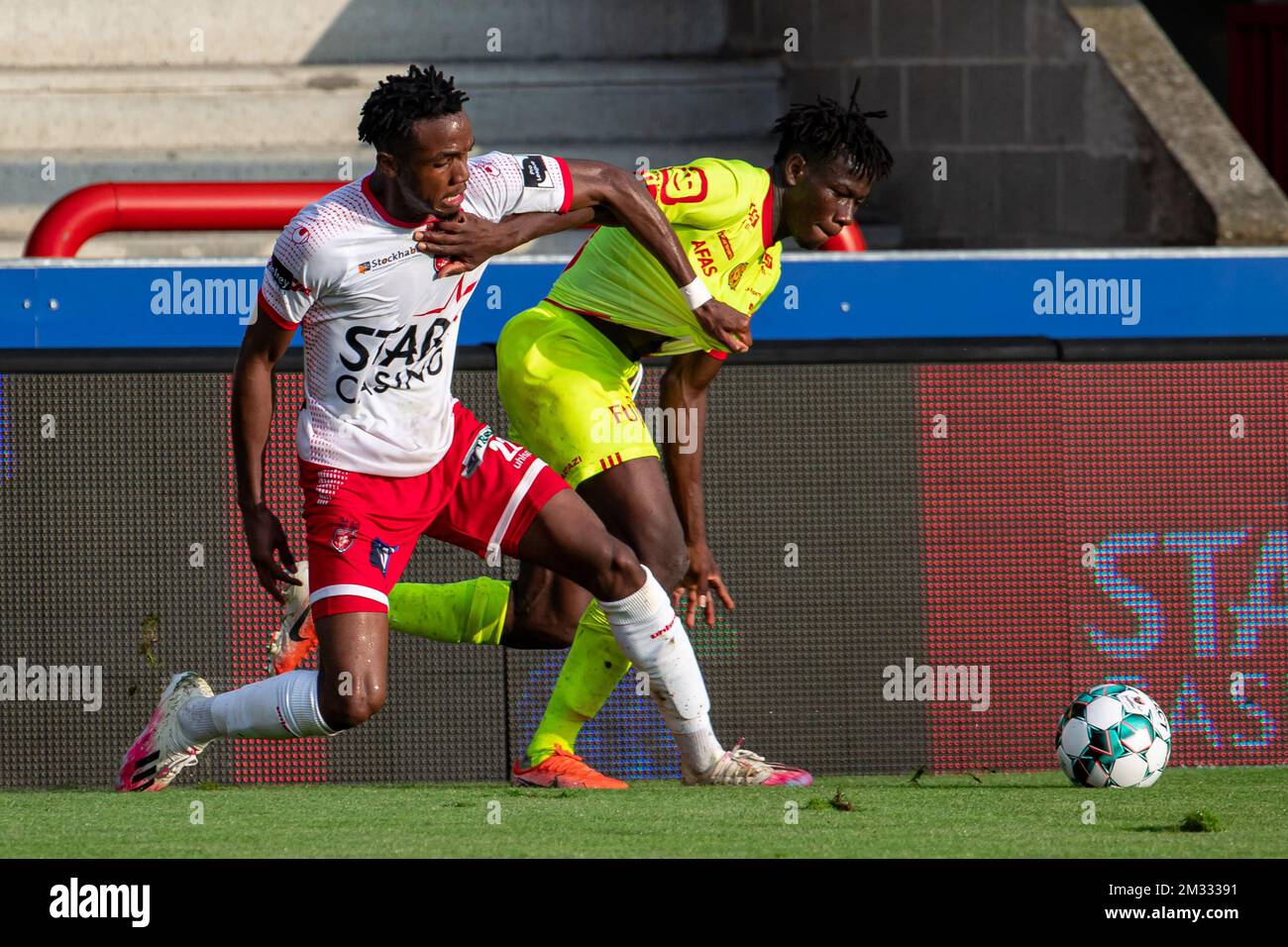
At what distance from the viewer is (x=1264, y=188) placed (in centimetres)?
1003

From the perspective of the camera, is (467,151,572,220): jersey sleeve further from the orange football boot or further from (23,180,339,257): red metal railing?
(23,180,339,257): red metal railing

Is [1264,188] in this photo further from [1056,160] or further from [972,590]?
[972,590]

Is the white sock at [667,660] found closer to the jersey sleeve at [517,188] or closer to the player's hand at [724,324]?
the player's hand at [724,324]

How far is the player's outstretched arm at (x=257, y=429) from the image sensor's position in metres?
5.40

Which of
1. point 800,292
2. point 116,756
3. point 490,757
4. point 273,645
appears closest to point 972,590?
point 800,292

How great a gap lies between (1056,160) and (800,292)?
354 cm

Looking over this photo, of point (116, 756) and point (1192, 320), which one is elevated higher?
point (1192, 320)

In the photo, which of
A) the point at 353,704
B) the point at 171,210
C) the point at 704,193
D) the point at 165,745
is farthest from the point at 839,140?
the point at 171,210

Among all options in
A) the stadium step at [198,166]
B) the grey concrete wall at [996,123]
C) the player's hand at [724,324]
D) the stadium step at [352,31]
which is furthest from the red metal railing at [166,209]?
the player's hand at [724,324]

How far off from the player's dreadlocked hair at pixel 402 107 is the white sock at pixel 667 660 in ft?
4.75

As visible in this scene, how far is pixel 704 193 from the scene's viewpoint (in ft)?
20.4

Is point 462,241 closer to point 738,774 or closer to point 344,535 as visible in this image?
point 344,535

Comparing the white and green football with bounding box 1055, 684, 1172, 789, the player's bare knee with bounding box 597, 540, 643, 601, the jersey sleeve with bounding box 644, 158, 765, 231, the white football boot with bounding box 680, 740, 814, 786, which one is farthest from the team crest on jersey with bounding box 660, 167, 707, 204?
the white and green football with bounding box 1055, 684, 1172, 789
